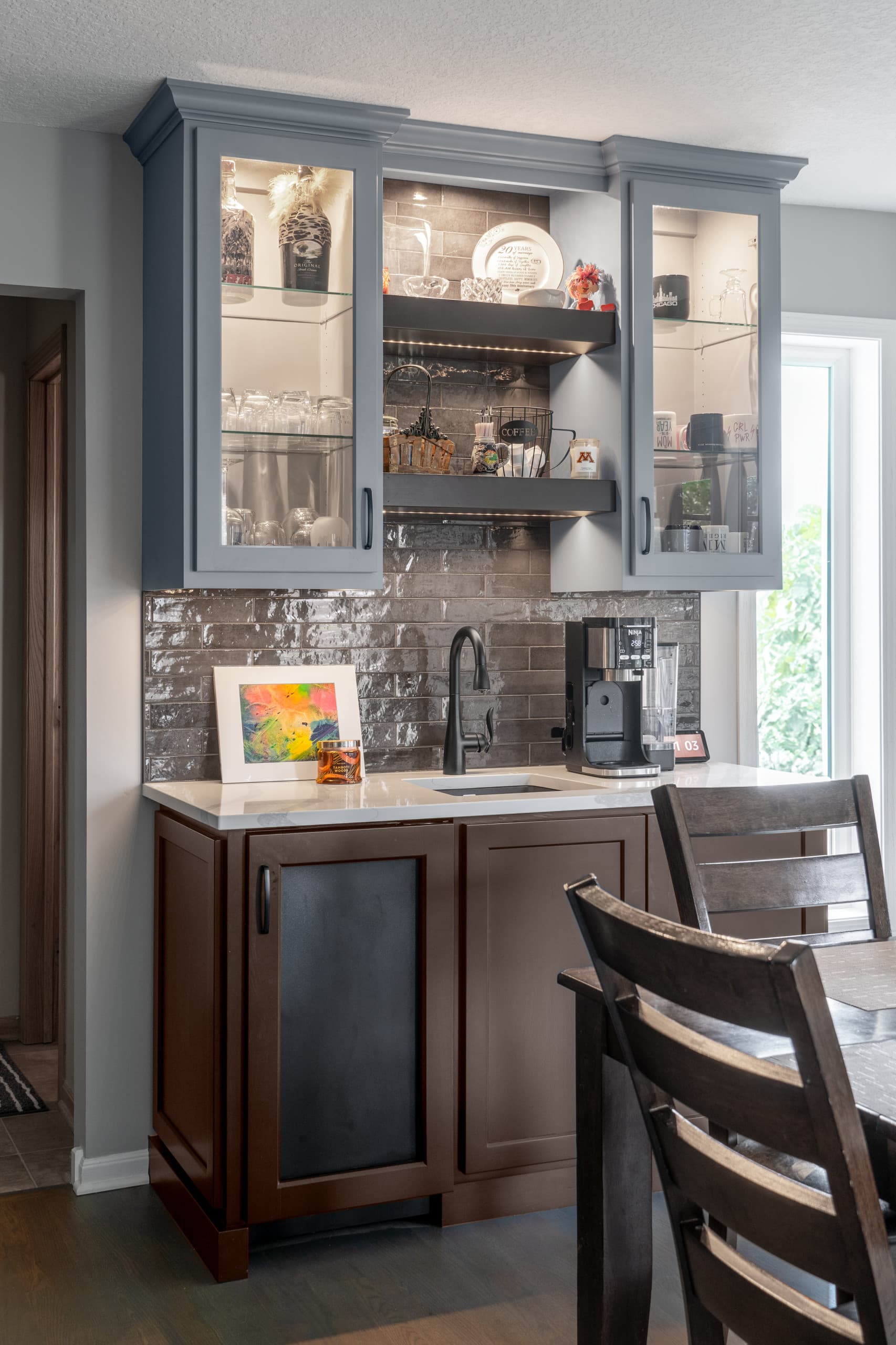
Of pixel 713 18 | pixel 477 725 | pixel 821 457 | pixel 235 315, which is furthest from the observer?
pixel 821 457

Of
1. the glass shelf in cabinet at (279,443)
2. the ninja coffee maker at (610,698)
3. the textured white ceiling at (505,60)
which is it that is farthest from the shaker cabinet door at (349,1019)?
the textured white ceiling at (505,60)

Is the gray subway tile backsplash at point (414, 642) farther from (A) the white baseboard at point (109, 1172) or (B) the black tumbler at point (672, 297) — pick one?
(A) the white baseboard at point (109, 1172)

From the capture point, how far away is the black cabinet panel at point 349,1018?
2.61 m

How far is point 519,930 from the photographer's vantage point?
2795 millimetres

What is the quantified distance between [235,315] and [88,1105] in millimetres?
1890

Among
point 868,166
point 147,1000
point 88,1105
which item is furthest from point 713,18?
point 88,1105

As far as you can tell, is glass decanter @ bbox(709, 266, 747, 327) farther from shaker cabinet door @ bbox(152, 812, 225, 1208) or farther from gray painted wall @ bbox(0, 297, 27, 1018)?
gray painted wall @ bbox(0, 297, 27, 1018)

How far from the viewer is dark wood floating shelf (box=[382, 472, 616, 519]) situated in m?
3.05

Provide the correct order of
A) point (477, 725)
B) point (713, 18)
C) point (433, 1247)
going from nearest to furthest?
1. point (713, 18)
2. point (433, 1247)
3. point (477, 725)

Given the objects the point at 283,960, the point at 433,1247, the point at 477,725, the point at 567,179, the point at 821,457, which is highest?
the point at 567,179

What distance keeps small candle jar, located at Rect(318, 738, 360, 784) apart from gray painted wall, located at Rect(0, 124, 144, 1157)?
1.48 feet

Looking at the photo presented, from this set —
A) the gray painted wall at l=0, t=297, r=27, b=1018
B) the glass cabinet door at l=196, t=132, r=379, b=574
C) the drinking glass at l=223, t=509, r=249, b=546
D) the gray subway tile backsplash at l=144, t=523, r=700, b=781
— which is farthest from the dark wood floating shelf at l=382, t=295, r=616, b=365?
the gray painted wall at l=0, t=297, r=27, b=1018

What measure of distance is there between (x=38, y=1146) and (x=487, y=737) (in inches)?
61.3

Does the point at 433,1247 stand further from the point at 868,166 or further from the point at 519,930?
the point at 868,166
